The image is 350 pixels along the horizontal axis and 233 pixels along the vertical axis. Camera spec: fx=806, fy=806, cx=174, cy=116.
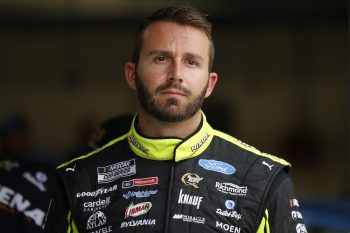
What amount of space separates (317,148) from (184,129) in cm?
776

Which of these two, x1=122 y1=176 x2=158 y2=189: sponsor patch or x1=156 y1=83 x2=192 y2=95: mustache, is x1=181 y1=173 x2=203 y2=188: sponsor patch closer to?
x1=122 y1=176 x2=158 y2=189: sponsor patch

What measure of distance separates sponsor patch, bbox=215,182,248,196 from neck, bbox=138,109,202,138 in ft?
0.66

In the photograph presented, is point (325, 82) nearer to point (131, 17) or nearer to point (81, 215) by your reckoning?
point (131, 17)

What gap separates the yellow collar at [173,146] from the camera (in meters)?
2.58

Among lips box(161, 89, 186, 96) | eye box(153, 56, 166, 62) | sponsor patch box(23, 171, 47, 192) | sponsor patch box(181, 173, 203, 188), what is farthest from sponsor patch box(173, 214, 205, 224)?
sponsor patch box(23, 171, 47, 192)

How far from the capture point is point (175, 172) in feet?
8.48

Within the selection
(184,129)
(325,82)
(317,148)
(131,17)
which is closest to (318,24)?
(325,82)

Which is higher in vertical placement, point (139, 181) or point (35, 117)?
point (139, 181)

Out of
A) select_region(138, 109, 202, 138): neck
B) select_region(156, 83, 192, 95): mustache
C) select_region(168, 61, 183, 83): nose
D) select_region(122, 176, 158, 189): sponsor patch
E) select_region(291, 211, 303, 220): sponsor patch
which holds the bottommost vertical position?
select_region(291, 211, 303, 220): sponsor patch

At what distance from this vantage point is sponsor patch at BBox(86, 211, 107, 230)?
2547mm

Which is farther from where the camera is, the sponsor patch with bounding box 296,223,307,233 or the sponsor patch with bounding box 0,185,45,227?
the sponsor patch with bounding box 0,185,45,227

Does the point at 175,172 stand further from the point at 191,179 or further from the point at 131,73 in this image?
the point at 131,73

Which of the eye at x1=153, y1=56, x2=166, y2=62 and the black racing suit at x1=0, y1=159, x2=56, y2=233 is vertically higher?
the eye at x1=153, y1=56, x2=166, y2=62

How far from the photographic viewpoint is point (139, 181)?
2.60 metres
